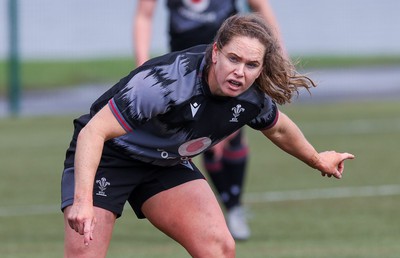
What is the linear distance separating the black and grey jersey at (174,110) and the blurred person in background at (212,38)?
2.60m

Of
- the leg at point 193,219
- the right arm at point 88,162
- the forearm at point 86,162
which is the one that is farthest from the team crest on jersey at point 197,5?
the forearm at point 86,162

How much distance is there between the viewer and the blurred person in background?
8297 millimetres

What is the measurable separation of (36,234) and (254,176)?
129 inches

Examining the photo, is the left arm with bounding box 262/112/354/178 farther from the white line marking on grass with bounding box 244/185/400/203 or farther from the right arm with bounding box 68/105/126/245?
the white line marking on grass with bounding box 244/185/400/203

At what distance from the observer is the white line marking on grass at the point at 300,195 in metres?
9.97

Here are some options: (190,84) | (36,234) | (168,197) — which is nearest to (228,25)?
(190,84)

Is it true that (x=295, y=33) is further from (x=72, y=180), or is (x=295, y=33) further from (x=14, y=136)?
(x=72, y=180)

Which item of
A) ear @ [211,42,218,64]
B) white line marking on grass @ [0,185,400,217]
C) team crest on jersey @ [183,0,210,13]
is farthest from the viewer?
white line marking on grass @ [0,185,400,217]

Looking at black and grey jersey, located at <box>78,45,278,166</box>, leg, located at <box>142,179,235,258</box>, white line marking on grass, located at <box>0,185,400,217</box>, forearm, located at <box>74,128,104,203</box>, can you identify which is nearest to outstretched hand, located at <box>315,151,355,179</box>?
black and grey jersey, located at <box>78,45,278,166</box>

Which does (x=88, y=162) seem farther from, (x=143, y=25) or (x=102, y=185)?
(x=143, y=25)

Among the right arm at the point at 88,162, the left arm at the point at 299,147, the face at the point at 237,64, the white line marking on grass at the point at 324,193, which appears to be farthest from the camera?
the white line marking on grass at the point at 324,193

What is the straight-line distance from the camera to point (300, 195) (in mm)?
10484

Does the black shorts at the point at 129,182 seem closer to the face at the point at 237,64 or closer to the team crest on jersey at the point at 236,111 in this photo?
the team crest on jersey at the point at 236,111

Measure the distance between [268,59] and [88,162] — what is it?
0.95 meters
